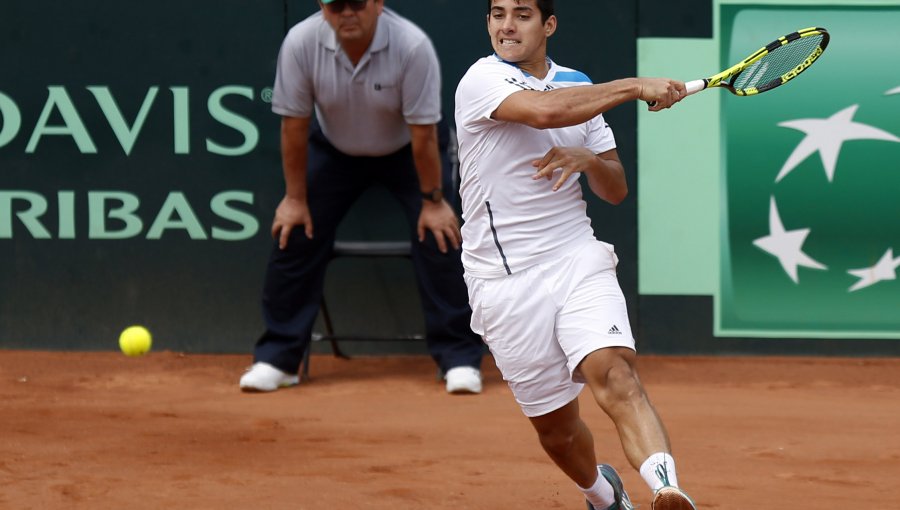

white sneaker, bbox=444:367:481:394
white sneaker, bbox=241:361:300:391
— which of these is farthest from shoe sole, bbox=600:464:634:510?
white sneaker, bbox=241:361:300:391

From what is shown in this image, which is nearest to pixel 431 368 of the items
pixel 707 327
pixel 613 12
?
pixel 707 327

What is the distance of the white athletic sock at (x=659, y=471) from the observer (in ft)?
10.8

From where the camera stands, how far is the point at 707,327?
23.7 feet

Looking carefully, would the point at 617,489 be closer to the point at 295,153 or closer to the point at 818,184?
the point at 295,153

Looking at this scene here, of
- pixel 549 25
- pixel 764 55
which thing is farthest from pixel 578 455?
pixel 764 55

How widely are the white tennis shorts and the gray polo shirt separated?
253cm

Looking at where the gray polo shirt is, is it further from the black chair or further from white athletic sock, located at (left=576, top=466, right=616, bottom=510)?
white athletic sock, located at (left=576, top=466, right=616, bottom=510)

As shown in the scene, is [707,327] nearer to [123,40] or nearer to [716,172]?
[716,172]

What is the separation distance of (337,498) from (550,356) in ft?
3.52

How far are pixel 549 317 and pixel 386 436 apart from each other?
6.29 ft

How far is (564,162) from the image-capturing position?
3.70 m

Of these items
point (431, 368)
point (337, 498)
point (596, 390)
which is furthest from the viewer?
point (431, 368)

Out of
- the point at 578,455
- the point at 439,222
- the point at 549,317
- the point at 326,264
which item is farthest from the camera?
the point at 326,264

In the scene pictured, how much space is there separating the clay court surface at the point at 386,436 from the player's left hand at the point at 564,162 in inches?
49.1
